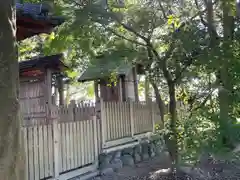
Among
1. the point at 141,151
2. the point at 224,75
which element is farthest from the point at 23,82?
the point at 224,75

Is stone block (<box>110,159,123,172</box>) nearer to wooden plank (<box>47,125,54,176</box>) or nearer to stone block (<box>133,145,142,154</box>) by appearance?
stone block (<box>133,145,142,154</box>)

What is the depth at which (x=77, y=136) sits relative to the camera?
18.9 feet

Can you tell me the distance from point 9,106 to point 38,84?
7130 mm

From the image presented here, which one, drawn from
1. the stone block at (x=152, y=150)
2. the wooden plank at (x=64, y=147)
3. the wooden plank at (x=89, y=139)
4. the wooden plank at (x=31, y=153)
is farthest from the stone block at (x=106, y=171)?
the stone block at (x=152, y=150)

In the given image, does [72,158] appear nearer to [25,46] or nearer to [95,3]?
[95,3]

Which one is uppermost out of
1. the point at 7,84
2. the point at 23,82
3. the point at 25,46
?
the point at 25,46

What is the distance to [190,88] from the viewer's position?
20.7 ft

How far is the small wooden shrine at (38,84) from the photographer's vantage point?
7738 millimetres

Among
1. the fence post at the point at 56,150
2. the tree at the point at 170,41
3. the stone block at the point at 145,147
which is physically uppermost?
the tree at the point at 170,41

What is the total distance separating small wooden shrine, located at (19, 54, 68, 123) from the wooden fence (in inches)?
18.7

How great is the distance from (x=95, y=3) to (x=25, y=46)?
33.7 feet

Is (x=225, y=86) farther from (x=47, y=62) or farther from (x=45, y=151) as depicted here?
(x=47, y=62)

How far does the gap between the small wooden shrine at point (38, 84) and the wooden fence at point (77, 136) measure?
474 mm

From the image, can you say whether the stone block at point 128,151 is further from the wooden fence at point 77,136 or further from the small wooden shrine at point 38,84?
the small wooden shrine at point 38,84
